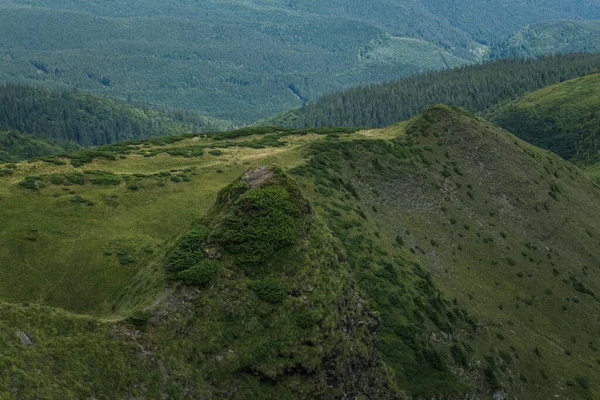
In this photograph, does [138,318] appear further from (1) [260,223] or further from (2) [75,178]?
(2) [75,178]

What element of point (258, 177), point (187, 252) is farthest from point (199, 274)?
point (258, 177)

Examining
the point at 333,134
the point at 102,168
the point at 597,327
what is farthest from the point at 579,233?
the point at 102,168

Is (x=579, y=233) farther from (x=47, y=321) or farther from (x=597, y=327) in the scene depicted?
(x=47, y=321)

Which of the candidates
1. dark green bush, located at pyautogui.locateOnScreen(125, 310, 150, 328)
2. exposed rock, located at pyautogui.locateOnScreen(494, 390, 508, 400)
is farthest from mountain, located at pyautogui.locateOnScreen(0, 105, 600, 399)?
exposed rock, located at pyautogui.locateOnScreen(494, 390, 508, 400)

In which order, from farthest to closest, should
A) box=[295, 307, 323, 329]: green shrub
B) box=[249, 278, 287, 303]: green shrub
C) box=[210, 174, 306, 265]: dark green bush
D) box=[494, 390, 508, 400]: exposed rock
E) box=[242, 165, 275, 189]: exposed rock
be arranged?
1. box=[494, 390, 508, 400]: exposed rock
2. box=[242, 165, 275, 189]: exposed rock
3. box=[210, 174, 306, 265]: dark green bush
4. box=[249, 278, 287, 303]: green shrub
5. box=[295, 307, 323, 329]: green shrub

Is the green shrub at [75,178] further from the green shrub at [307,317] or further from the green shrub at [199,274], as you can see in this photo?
the green shrub at [307,317]

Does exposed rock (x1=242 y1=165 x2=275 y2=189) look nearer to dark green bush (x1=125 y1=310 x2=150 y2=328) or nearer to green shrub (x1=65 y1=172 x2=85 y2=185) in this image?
dark green bush (x1=125 y1=310 x2=150 y2=328)
